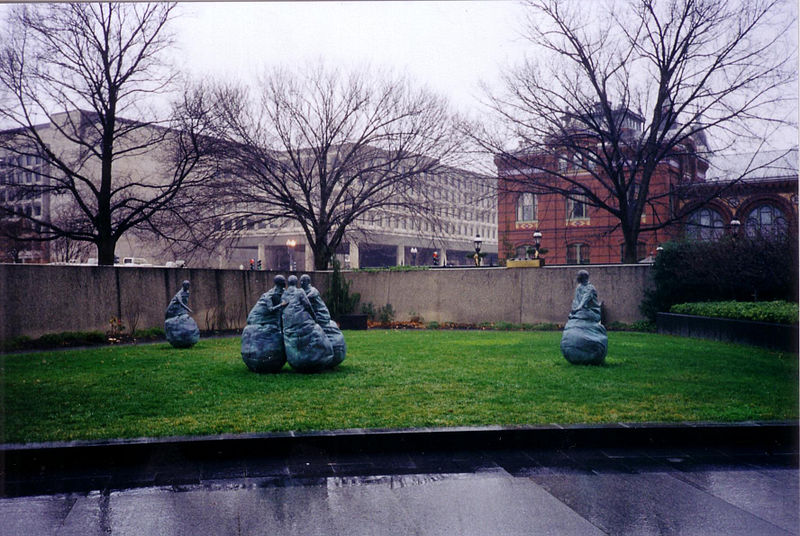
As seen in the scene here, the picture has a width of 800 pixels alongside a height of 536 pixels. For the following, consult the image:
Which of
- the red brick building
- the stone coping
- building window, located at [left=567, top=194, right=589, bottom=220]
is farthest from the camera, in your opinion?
building window, located at [left=567, top=194, right=589, bottom=220]

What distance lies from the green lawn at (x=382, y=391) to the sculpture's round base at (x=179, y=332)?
15.6 inches

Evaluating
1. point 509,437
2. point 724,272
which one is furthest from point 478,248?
point 509,437

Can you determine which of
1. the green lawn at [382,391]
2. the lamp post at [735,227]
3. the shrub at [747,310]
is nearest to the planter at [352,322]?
the green lawn at [382,391]

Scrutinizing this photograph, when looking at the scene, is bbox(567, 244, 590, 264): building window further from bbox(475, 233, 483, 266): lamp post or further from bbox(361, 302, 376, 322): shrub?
bbox(361, 302, 376, 322): shrub

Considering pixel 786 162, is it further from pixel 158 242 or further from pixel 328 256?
pixel 328 256

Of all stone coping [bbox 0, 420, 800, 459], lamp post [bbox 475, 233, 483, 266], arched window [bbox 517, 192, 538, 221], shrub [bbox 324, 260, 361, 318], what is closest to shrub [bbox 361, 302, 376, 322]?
shrub [bbox 324, 260, 361, 318]

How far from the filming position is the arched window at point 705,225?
1561cm

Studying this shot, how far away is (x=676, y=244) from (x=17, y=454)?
15.3 m

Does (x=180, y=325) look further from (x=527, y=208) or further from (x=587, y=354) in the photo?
(x=527, y=208)

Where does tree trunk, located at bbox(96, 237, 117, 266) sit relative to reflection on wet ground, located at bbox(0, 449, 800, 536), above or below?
above

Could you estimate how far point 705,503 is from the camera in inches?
164

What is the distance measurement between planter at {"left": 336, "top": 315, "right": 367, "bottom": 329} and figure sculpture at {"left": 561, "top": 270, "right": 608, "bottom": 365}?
8.97 metres

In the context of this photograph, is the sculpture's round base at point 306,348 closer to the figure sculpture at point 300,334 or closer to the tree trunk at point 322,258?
the figure sculpture at point 300,334

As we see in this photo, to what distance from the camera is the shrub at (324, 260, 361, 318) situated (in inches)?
722
